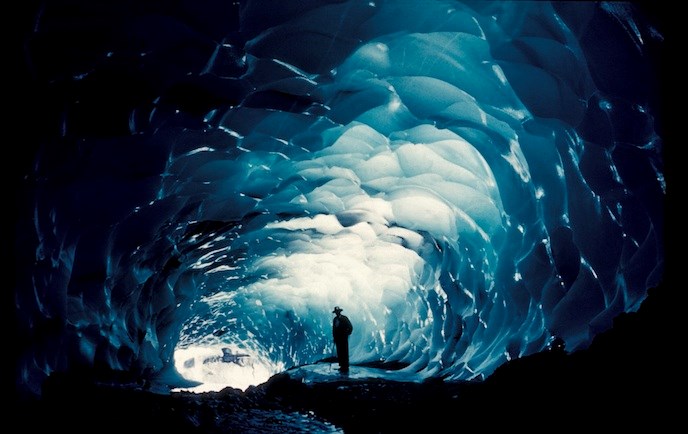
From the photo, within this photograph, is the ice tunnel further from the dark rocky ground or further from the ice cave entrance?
the ice cave entrance

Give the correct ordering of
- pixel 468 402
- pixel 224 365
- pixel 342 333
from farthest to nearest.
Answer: pixel 224 365, pixel 342 333, pixel 468 402

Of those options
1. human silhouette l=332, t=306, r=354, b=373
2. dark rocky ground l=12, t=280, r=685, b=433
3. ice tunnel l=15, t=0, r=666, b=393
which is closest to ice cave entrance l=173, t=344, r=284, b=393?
human silhouette l=332, t=306, r=354, b=373

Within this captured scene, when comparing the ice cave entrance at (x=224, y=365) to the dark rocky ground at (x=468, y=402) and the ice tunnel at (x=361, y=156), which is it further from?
the dark rocky ground at (x=468, y=402)

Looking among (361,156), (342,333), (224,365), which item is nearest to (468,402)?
(361,156)

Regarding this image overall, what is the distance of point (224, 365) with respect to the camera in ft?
83.0

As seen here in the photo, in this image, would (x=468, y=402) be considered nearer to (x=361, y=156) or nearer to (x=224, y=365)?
(x=361, y=156)

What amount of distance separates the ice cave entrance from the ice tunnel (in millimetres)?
14139

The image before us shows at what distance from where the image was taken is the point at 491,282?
6637 millimetres

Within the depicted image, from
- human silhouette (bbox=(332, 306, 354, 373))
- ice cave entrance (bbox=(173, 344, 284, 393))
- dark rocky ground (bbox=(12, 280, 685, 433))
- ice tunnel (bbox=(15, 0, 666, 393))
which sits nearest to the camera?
dark rocky ground (bbox=(12, 280, 685, 433))

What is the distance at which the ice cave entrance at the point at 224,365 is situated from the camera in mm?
21812

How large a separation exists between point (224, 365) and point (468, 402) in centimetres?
2334

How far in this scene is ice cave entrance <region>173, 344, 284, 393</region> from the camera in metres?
21.8

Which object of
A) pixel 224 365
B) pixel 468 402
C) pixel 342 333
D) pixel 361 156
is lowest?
pixel 224 365

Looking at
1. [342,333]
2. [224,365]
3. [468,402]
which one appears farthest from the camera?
[224,365]
